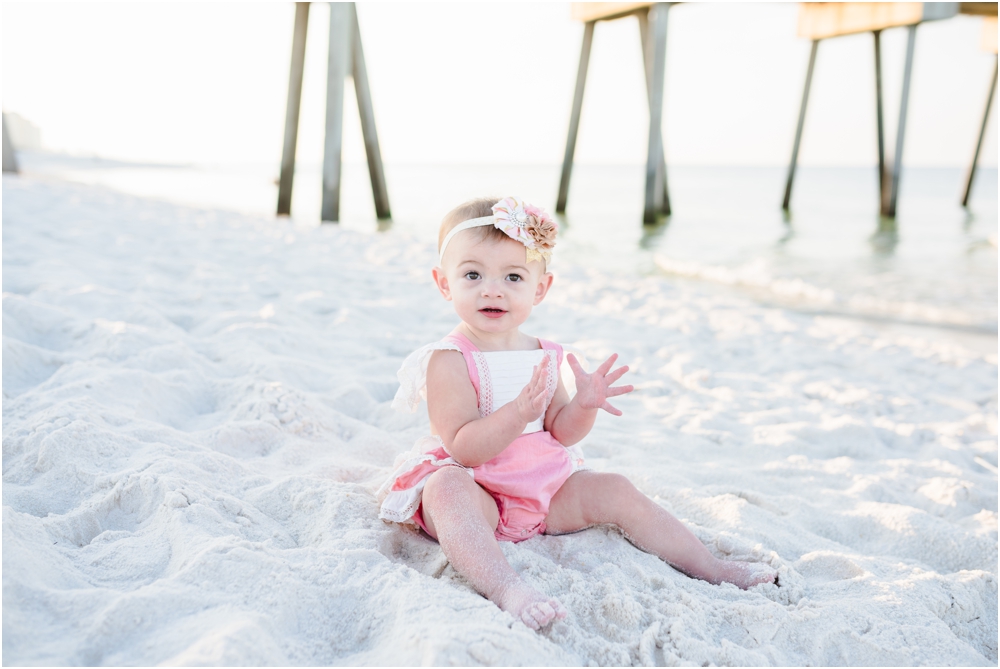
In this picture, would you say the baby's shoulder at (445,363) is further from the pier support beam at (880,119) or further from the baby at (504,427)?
the pier support beam at (880,119)

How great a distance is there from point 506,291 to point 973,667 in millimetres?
1322

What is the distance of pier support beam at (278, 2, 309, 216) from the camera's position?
30.7ft

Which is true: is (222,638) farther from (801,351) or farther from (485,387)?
(801,351)

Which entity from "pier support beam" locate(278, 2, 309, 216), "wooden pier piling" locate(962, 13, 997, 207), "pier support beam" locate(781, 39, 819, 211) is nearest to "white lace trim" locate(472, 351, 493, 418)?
"pier support beam" locate(278, 2, 309, 216)

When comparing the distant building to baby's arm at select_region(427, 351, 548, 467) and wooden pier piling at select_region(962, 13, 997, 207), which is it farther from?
baby's arm at select_region(427, 351, 548, 467)

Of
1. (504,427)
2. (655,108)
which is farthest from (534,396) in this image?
(655,108)

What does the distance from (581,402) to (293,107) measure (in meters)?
9.09

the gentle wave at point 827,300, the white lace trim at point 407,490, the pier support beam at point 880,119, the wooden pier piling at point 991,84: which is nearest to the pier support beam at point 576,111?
the gentle wave at point 827,300

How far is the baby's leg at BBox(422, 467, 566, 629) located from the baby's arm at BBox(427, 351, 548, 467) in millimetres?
84

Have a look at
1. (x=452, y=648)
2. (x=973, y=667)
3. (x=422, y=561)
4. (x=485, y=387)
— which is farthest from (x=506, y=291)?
(x=973, y=667)

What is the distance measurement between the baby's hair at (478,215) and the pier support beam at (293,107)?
8.10 meters

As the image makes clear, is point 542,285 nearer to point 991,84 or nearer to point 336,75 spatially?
point 336,75

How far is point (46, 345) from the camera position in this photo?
2668mm

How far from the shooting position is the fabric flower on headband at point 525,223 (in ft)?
5.68
